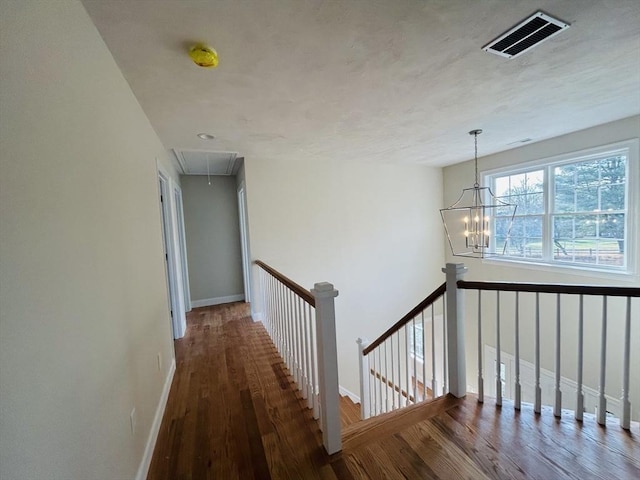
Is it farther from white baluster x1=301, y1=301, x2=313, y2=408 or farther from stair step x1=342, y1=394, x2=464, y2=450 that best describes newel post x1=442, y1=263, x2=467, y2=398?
white baluster x1=301, y1=301, x2=313, y2=408

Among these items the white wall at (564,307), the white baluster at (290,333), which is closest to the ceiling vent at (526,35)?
the white baluster at (290,333)

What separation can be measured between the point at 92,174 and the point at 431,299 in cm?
226

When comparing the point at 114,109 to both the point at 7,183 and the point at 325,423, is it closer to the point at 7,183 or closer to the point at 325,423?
the point at 7,183

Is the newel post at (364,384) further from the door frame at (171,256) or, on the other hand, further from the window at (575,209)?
the window at (575,209)

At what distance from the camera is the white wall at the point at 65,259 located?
0.72 metres

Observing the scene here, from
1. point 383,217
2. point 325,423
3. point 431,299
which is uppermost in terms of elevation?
point 383,217

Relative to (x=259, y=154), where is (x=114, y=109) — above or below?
below

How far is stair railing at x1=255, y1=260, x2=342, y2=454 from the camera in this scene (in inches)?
61.5

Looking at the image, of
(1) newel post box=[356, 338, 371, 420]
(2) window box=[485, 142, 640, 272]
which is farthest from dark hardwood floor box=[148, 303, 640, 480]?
(2) window box=[485, 142, 640, 272]

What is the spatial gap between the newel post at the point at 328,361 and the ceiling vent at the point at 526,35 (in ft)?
5.68

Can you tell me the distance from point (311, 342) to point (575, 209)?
4.08 m

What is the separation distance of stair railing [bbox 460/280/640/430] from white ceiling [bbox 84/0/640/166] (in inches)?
59.5

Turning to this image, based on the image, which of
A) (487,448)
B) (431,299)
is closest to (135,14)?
(431,299)

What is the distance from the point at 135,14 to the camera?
4.15 ft
